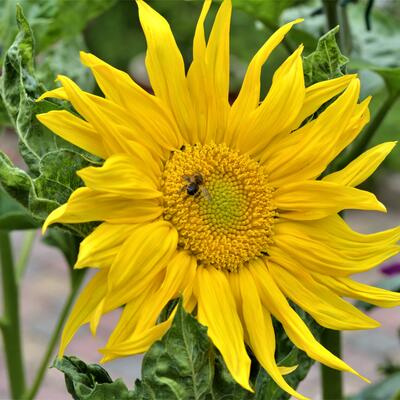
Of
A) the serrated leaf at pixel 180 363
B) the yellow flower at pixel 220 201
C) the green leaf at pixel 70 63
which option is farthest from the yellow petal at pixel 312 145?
the green leaf at pixel 70 63

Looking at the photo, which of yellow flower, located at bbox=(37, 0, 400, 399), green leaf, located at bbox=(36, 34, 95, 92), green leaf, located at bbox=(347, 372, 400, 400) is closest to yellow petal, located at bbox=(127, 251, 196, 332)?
yellow flower, located at bbox=(37, 0, 400, 399)

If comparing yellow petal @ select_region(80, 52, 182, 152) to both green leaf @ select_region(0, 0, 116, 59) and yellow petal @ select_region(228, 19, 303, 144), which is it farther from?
green leaf @ select_region(0, 0, 116, 59)

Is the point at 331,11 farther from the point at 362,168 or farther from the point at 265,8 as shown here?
the point at 362,168

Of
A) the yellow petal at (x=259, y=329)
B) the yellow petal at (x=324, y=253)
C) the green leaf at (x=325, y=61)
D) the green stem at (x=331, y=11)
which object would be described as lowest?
the yellow petal at (x=259, y=329)

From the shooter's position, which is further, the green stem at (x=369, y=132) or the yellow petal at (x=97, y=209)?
the green stem at (x=369, y=132)

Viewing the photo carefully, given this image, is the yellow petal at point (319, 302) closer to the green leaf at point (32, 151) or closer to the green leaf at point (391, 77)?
the green leaf at point (32, 151)

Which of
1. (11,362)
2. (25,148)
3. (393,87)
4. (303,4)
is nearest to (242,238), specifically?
(25,148)

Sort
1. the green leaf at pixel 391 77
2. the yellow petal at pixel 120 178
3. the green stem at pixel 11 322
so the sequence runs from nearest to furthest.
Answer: the yellow petal at pixel 120 178
the green leaf at pixel 391 77
the green stem at pixel 11 322

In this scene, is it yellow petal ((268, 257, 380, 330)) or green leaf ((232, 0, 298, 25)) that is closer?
yellow petal ((268, 257, 380, 330))
